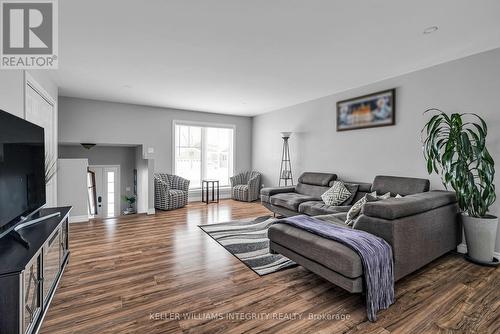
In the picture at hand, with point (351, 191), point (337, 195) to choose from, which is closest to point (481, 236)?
point (351, 191)

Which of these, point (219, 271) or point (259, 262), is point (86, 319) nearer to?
point (219, 271)

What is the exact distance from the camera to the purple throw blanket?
6.06 ft

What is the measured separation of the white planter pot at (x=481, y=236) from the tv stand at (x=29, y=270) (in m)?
4.01

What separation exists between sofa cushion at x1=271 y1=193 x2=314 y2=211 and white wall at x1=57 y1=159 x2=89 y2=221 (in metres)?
3.57

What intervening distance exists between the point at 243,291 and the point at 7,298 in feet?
5.29

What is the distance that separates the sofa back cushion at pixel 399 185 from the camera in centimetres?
327

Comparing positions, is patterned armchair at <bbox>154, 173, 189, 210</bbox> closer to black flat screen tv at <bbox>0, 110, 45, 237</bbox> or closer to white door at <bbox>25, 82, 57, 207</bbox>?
white door at <bbox>25, 82, 57, 207</bbox>

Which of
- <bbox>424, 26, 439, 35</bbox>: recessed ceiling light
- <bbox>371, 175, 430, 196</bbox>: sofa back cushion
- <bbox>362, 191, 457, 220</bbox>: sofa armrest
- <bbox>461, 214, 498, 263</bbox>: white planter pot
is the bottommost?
<bbox>461, 214, 498, 263</bbox>: white planter pot

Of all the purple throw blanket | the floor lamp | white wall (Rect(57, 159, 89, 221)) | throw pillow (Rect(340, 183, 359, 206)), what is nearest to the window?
the floor lamp

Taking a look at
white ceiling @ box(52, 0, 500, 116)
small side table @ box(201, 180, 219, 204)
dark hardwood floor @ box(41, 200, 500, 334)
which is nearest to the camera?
dark hardwood floor @ box(41, 200, 500, 334)

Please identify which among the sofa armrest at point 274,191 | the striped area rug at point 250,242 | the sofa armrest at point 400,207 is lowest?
the striped area rug at point 250,242

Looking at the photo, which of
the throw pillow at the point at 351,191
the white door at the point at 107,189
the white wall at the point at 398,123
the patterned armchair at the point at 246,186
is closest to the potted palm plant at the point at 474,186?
the white wall at the point at 398,123

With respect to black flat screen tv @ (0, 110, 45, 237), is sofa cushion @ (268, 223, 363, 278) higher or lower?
lower

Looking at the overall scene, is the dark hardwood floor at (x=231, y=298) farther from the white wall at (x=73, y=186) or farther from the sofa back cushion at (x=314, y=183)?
the sofa back cushion at (x=314, y=183)
